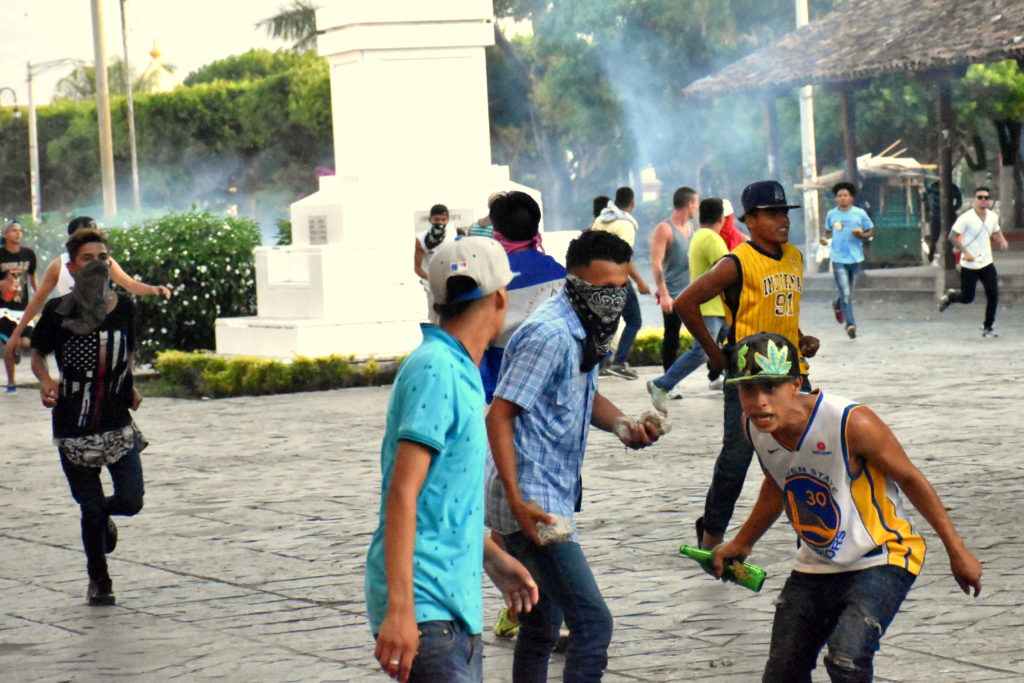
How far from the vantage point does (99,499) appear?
6.71 m

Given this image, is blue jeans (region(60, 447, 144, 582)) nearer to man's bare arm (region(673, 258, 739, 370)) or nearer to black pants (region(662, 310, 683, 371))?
man's bare arm (region(673, 258, 739, 370))

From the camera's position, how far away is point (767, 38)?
161ft

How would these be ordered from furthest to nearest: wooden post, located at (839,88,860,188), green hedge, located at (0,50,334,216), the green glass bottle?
green hedge, located at (0,50,334,216) → wooden post, located at (839,88,860,188) → the green glass bottle

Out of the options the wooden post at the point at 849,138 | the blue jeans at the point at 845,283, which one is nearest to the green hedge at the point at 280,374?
the blue jeans at the point at 845,283

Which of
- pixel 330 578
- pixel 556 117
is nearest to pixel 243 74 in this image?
pixel 556 117

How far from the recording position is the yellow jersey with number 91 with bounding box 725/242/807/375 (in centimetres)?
646

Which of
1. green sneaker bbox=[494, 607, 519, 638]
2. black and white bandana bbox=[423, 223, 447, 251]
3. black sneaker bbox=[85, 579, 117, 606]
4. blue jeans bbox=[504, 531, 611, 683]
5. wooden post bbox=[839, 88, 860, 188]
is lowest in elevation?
green sneaker bbox=[494, 607, 519, 638]

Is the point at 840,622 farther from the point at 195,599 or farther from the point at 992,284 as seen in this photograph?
the point at 992,284

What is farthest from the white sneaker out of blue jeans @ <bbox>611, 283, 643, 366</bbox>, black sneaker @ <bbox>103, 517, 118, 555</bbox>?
blue jeans @ <bbox>611, 283, 643, 366</bbox>

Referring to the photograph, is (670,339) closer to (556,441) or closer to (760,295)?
(760,295)

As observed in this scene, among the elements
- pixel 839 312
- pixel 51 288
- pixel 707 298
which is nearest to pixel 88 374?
pixel 707 298

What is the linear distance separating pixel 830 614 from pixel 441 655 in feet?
3.97

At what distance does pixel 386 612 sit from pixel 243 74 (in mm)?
81149

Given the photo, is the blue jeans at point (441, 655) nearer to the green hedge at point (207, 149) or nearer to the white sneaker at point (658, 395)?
the white sneaker at point (658, 395)
